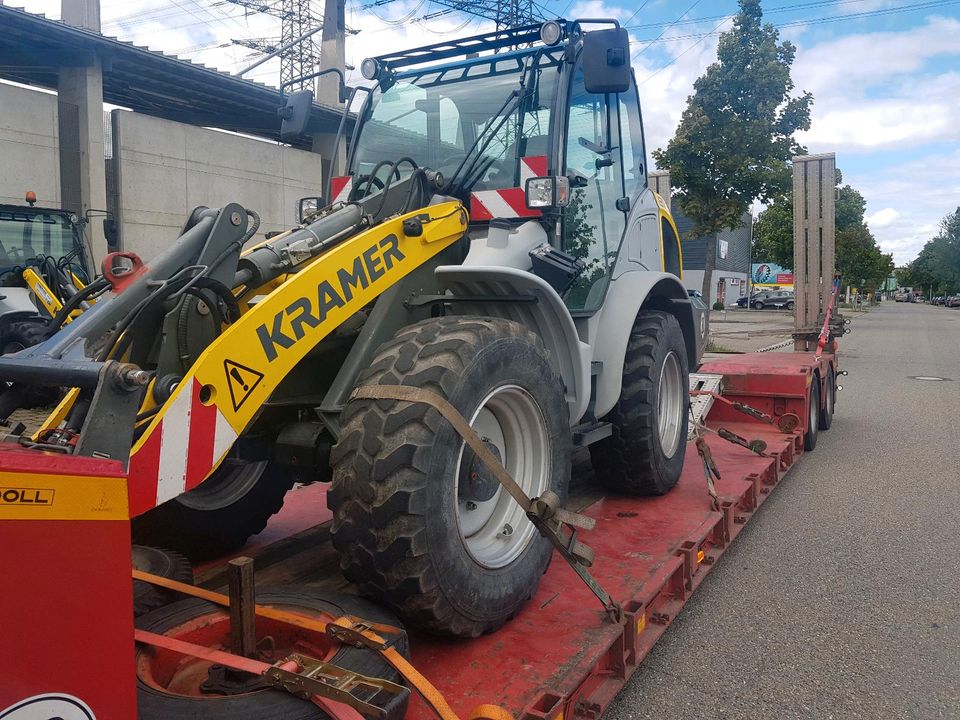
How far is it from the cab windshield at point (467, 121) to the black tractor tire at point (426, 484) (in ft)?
4.39

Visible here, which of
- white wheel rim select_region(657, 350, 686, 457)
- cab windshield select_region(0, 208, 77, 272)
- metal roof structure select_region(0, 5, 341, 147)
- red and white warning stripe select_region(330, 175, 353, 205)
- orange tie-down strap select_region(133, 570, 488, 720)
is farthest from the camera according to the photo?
metal roof structure select_region(0, 5, 341, 147)

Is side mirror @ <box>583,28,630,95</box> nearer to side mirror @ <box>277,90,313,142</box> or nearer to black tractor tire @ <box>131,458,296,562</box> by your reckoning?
side mirror @ <box>277,90,313,142</box>

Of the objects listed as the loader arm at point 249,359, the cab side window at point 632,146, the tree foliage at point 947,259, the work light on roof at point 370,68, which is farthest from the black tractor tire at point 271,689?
the tree foliage at point 947,259

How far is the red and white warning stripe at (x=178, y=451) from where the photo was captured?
2.22 metres

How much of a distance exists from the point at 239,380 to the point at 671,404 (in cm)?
357

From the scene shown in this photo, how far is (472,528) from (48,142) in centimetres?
1653

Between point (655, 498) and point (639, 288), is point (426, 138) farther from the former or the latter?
point (655, 498)

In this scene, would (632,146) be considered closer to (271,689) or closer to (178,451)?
(178,451)

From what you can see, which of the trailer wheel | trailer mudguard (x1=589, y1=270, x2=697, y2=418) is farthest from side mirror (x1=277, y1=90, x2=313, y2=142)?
the trailer wheel

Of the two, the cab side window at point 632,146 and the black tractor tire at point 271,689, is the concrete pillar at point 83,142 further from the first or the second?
the black tractor tire at point 271,689

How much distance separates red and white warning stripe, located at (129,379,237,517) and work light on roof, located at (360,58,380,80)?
9.45 feet

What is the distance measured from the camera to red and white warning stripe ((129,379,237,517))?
7.28ft

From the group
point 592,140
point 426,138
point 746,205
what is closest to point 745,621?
point 592,140

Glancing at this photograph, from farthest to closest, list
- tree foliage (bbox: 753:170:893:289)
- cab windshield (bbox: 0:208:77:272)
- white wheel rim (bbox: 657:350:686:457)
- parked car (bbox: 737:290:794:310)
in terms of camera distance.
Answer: parked car (bbox: 737:290:794:310) < tree foliage (bbox: 753:170:893:289) < cab windshield (bbox: 0:208:77:272) < white wheel rim (bbox: 657:350:686:457)
